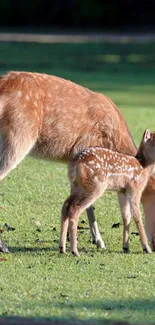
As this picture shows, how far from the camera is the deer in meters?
9.20

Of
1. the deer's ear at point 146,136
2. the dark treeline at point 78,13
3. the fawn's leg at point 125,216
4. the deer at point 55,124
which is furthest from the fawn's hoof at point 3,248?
the dark treeline at point 78,13

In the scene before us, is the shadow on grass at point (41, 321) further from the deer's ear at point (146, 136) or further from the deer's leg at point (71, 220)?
the deer's ear at point (146, 136)

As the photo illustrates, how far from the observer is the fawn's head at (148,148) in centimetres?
949

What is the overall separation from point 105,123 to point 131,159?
1.92 feet

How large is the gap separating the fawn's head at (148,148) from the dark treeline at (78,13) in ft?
123

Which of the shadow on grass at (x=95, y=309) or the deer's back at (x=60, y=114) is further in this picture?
the deer's back at (x=60, y=114)

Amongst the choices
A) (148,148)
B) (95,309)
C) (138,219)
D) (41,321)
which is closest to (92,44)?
(148,148)

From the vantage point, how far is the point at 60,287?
7719 millimetres

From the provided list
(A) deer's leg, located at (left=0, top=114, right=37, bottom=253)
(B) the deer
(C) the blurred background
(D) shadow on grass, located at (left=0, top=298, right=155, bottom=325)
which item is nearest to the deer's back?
(B) the deer

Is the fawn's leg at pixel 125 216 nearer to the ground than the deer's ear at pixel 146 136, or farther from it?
nearer to the ground

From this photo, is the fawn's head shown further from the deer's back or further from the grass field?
the grass field

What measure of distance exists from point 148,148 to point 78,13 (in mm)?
38642

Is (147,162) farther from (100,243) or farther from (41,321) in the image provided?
(41,321)

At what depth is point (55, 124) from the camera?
9.58m
